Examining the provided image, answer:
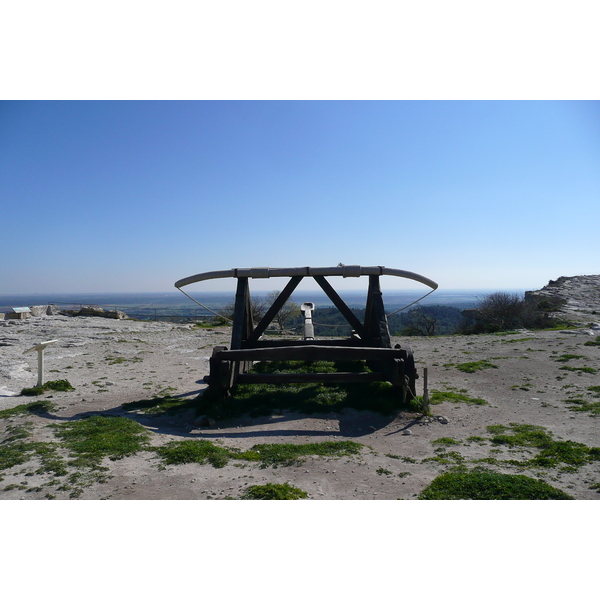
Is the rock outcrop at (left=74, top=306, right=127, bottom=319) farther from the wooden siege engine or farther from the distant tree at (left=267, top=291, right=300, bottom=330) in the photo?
the wooden siege engine

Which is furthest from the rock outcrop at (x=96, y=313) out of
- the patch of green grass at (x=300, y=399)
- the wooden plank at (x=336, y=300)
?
the wooden plank at (x=336, y=300)

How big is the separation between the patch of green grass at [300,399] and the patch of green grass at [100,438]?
147 cm

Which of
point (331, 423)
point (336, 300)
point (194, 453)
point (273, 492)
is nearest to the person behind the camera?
point (273, 492)

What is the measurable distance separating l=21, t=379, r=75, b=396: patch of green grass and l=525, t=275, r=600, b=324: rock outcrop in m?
23.9

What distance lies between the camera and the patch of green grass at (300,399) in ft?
23.2

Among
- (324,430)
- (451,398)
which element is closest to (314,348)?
(324,430)

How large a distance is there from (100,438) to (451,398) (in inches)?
254

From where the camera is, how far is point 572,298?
91.8ft

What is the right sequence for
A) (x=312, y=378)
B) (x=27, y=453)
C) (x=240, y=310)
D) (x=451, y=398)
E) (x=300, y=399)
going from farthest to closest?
(x=240, y=310) → (x=451, y=398) → (x=300, y=399) → (x=312, y=378) → (x=27, y=453)

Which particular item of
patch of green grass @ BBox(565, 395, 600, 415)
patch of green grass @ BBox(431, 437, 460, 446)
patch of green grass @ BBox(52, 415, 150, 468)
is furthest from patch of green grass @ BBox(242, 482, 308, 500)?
patch of green grass @ BBox(565, 395, 600, 415)

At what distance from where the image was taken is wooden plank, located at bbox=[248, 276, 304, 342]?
8.84 m

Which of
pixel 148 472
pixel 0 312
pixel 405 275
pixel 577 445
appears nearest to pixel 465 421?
pixel 577 445

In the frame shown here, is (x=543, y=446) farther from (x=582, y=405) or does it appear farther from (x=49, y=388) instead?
(x=49, y=388)

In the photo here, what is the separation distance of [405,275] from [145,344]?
11408 millimetres
